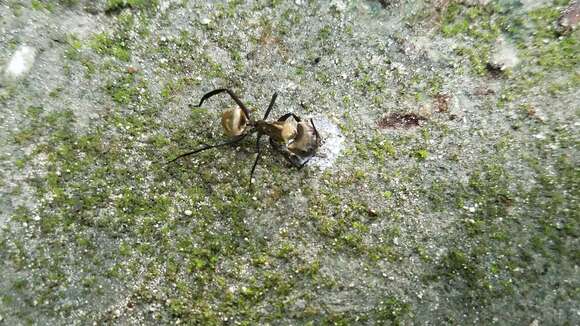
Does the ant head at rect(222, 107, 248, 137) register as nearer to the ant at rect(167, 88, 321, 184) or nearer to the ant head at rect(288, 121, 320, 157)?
the ant at rect(167, 88, 321, 184)

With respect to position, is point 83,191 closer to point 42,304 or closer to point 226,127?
point 42,304

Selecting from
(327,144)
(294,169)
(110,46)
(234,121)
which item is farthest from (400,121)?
(110,46)

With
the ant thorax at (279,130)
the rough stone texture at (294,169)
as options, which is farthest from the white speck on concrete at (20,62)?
the ant thorax at (279,130)

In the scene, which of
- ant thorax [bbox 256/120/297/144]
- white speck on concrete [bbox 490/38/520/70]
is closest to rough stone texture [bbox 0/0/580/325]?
white speck on concrete [bbox 490/38/520/70]

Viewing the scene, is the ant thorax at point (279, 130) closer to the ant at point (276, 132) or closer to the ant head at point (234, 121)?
the ant at point (276, 132)

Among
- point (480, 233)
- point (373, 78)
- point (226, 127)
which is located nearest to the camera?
point (480, 233)

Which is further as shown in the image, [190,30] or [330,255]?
[190,30]

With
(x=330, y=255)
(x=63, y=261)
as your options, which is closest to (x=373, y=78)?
(x=330, y=255)
